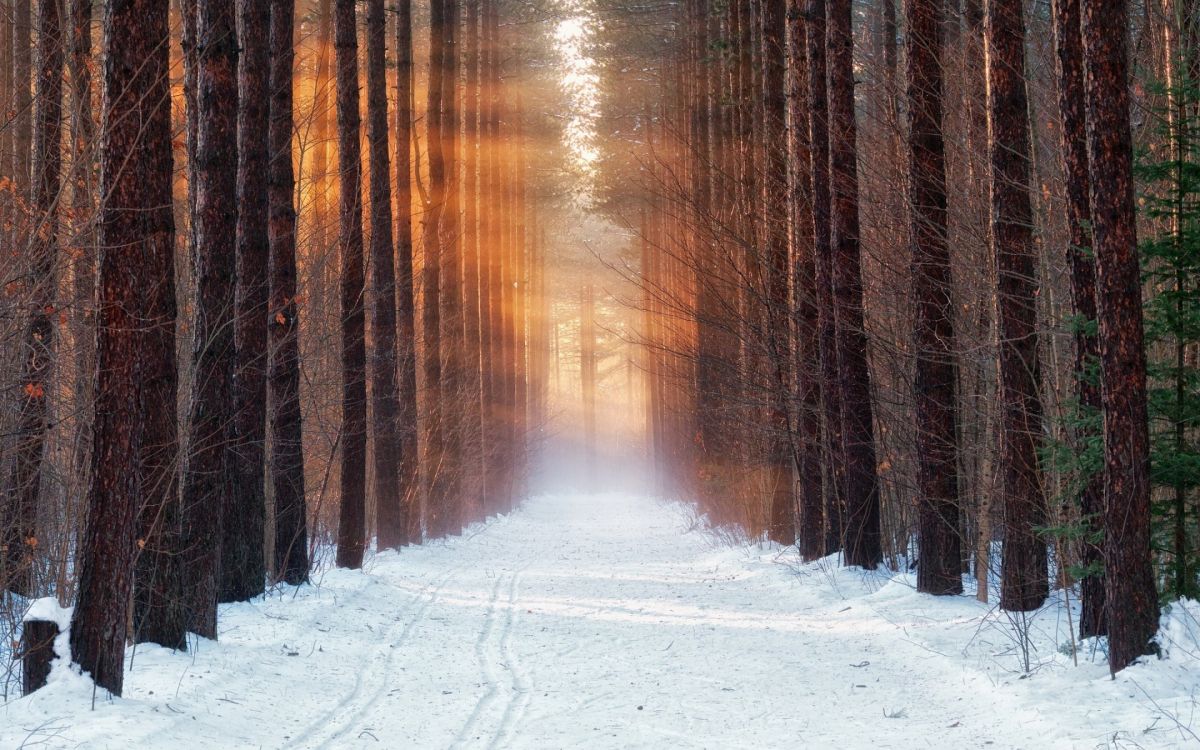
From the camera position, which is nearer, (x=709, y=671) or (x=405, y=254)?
(x=709, y=671)

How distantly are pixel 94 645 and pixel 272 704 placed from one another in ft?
4.33

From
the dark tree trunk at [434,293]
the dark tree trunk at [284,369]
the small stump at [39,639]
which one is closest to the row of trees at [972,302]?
the dark tree trunk at [284,369]

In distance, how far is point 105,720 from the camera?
235 inches

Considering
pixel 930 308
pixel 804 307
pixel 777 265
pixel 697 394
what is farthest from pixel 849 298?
pixel 697 394

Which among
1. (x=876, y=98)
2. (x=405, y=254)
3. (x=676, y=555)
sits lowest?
(x=676, y=555)

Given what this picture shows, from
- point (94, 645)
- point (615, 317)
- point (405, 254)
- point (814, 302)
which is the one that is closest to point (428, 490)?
point (405, 254)

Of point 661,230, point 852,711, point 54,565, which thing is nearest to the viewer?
point 852,711

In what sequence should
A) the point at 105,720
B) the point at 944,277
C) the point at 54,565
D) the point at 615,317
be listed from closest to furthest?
the point at 105,720
the point at 54,565
the point at 944,277
the point at 615,317

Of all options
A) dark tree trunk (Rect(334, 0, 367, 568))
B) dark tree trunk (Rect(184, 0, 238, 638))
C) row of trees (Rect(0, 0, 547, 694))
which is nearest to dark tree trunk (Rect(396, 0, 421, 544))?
row of trees (Rect(0, 0, 547, 694))

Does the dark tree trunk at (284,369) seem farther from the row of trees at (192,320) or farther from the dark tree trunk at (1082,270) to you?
the dark tree trunk at (1082,270)

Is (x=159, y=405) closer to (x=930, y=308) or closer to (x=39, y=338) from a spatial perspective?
(x=39, y=338)

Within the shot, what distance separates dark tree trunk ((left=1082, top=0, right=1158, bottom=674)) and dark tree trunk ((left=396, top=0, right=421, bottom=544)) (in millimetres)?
14523

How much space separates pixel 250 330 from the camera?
1135 cm

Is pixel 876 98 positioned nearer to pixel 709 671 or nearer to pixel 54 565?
pixel 709 671
